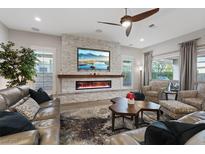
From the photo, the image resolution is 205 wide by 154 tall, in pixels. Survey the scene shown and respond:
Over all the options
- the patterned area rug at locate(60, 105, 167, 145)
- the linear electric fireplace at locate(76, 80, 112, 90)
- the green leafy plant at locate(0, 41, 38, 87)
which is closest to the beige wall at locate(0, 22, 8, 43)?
the green leafy plant at locate(0, 41, 38, 87)

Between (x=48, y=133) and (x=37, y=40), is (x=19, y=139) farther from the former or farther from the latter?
(x=37, y=40)

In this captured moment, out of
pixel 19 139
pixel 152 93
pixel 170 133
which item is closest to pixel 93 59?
pixel 152 93

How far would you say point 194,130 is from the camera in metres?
0.83

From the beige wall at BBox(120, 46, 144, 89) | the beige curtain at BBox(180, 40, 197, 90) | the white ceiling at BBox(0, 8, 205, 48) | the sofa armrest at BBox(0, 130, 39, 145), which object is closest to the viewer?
the sofa armrest at BBox(0, 130, 39, 145)

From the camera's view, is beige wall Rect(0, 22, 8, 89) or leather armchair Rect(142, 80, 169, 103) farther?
leather armchair Rect(142, 80, 169, 103)

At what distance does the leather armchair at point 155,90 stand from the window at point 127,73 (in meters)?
1.59

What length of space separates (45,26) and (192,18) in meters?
4.38

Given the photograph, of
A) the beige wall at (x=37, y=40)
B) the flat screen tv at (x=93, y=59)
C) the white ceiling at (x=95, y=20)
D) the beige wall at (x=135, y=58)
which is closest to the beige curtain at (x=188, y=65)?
the white ceiling at (x=95, y=20)

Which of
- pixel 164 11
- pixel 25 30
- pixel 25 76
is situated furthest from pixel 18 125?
pixel 25 30

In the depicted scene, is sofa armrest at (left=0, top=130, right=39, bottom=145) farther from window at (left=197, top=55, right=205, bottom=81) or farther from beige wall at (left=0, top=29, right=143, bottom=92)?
window at (left=197, top=55, right=205, bottom=81)

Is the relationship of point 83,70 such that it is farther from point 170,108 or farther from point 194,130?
point 194,130

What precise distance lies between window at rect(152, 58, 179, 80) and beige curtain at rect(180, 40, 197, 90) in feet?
2.60

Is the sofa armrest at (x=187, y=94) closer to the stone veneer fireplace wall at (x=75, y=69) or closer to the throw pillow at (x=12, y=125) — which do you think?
the stone veneer fireplace wall at (x=75, y=69)

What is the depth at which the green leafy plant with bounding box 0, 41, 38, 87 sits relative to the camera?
3096 millimetres
